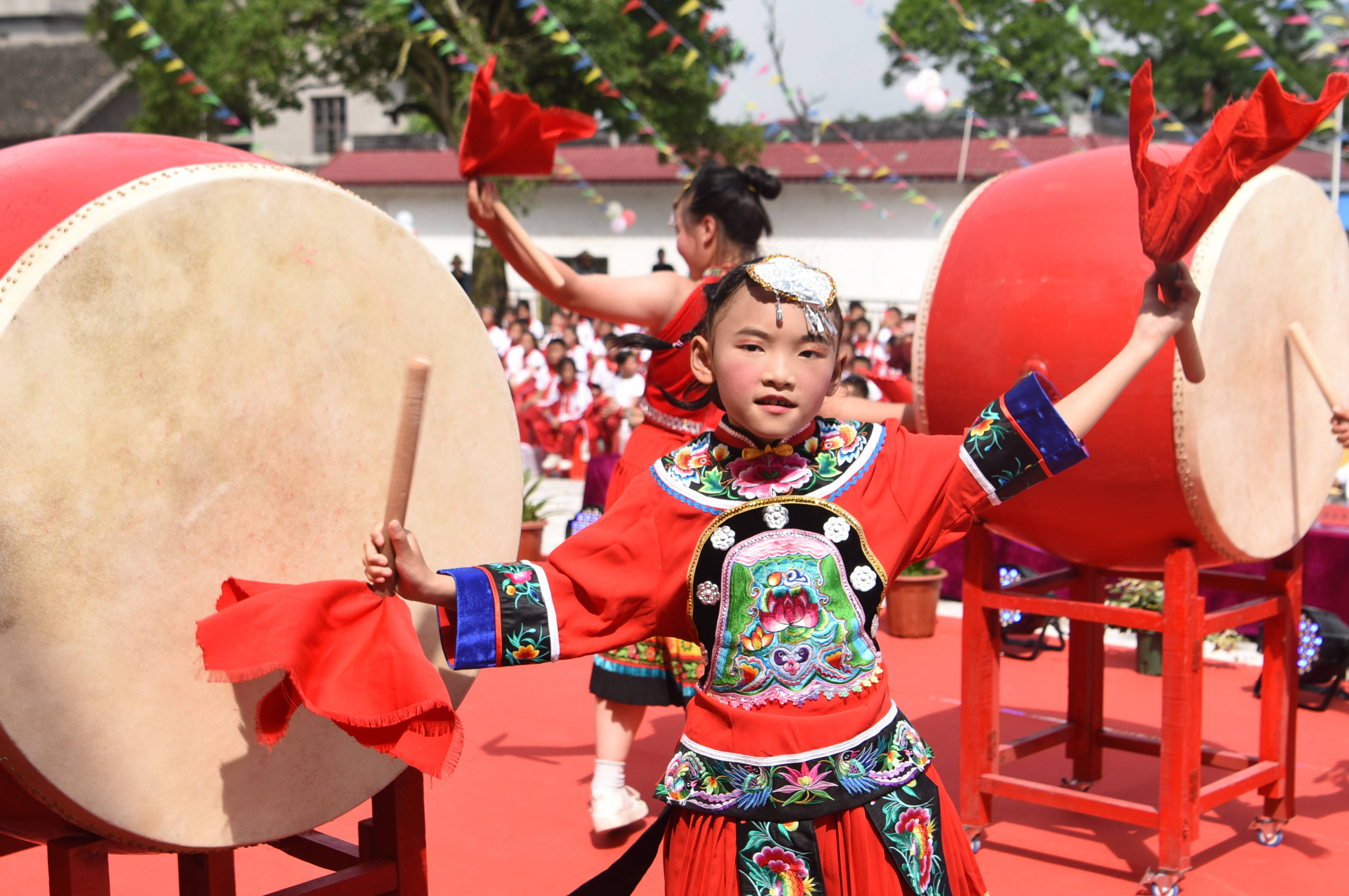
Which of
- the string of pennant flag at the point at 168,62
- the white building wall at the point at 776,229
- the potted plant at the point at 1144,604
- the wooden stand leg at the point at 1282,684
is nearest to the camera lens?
the wooden stand leg at the point at 1282,684

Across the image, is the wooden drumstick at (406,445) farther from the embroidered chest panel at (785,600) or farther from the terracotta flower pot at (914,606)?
the terracotta flower pot at (914,606)

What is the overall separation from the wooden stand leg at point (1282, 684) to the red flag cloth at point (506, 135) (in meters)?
2.10

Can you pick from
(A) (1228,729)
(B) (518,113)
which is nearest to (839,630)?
(B) (518,113)

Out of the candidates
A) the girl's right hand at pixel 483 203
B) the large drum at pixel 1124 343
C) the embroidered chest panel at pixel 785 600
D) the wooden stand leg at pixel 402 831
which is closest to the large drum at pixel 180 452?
the wooden stand leg at pixel 402 831

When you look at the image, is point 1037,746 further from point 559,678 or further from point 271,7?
point 271,7

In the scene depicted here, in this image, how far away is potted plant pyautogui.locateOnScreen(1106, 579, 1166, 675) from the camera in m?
4.73

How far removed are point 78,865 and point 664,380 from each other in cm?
166

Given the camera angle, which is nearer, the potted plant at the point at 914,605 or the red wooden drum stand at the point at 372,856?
the red wooden drum stand at the point at 372,856

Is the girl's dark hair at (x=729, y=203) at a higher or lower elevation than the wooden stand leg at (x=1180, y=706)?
higher

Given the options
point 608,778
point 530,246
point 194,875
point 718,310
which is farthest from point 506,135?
point 608,778

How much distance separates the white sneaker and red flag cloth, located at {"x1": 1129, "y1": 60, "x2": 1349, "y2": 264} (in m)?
1.86

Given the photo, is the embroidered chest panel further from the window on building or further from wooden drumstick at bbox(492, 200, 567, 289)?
the window on building

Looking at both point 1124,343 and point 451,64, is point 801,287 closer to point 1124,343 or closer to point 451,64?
point 1124,343

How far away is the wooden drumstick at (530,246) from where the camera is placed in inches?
103
